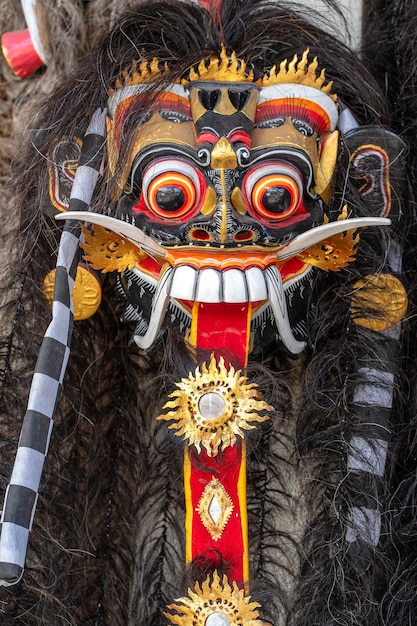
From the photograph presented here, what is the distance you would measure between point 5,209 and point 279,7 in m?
0.44

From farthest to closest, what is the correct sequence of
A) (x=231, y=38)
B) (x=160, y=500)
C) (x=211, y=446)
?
(x=160, y=500), (x=231, y=38), (x=211, y=446)

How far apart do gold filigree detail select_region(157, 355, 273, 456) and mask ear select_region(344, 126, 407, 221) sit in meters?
0.29

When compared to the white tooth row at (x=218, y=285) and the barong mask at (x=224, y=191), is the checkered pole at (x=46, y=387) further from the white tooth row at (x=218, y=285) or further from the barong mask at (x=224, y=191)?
the white tooth row at (x=218, y=285)

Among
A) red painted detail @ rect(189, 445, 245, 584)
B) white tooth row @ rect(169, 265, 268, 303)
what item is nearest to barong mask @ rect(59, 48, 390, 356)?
white tooth row @ rect(169, 265, 268, 303)

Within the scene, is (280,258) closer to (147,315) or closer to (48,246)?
(147,315)

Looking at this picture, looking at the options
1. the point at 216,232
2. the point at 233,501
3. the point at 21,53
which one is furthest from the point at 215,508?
the point at 21,53

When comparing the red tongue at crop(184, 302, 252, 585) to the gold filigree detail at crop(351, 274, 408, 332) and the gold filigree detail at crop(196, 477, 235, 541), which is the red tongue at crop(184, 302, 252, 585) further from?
the gold filigree detail at crop(351, 274, 408, 332)

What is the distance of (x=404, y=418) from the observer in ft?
4.90

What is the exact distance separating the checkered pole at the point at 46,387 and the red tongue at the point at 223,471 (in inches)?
6.3

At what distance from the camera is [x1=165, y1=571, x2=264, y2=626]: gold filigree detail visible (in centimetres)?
134

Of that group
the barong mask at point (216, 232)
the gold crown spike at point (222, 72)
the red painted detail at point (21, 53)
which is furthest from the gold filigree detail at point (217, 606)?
the red painted detail at point (21, 53)

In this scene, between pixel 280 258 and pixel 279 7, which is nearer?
pixel 280 258

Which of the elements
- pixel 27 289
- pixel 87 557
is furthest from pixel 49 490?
pixel 27 289

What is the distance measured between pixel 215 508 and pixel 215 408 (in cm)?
12
